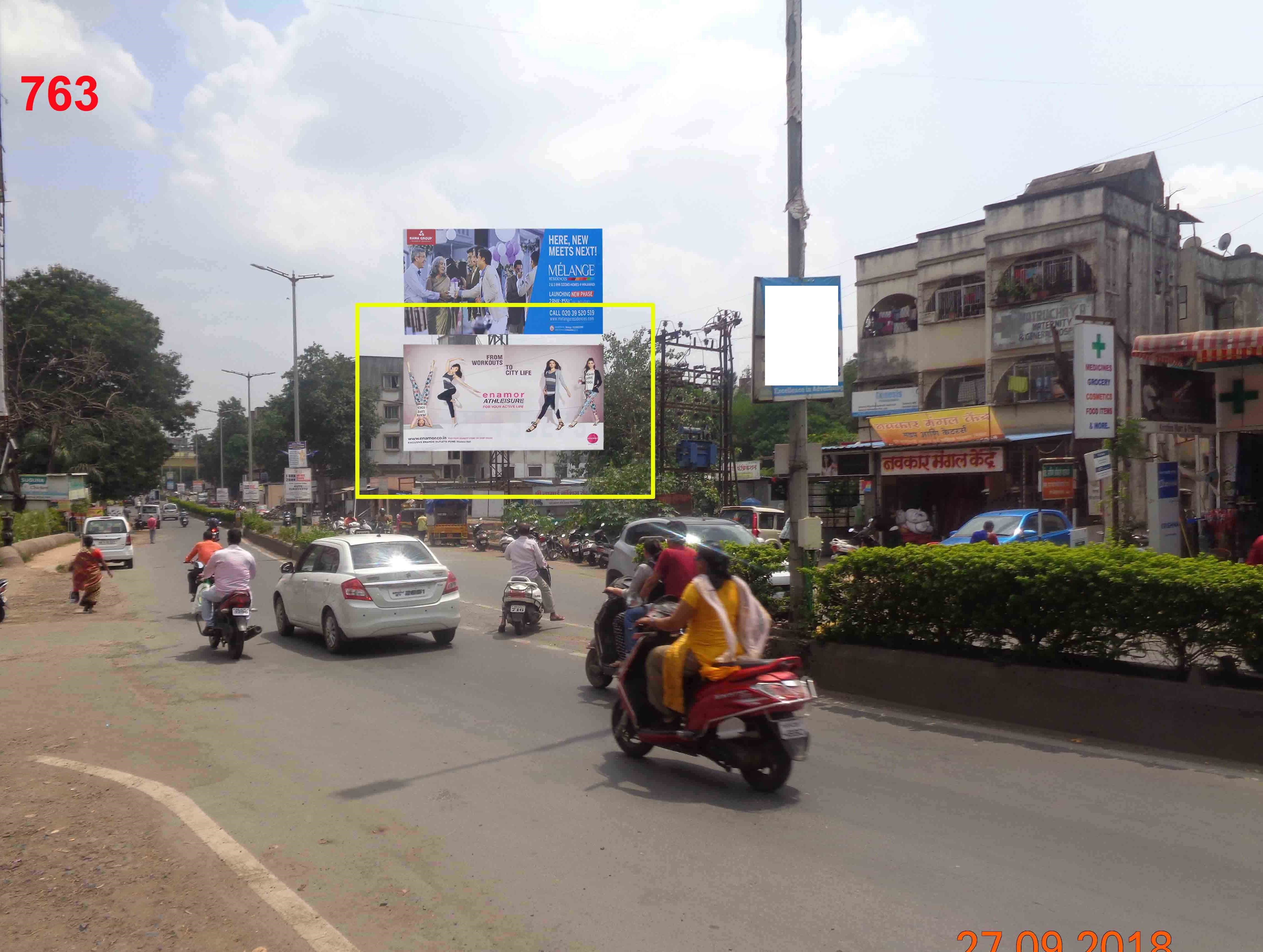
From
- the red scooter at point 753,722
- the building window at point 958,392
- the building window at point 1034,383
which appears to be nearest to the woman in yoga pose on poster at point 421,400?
the building window at point 958,392

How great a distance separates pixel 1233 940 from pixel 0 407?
19741mm

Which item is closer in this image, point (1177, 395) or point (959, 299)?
point (1177, 395)

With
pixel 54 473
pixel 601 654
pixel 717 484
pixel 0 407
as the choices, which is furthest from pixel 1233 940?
pixel 54 473

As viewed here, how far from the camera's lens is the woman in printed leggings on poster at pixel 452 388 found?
29.4 metres

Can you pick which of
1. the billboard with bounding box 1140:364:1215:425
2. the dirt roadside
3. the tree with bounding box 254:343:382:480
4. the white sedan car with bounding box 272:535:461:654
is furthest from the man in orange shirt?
the tree with bounding box 254:343:382:480

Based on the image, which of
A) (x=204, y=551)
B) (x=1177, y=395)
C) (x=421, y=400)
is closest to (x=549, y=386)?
(x=421, y=400)

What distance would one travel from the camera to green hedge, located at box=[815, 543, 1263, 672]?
654 cm

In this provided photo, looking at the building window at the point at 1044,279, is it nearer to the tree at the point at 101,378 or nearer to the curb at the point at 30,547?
the curb at the point at 30,547

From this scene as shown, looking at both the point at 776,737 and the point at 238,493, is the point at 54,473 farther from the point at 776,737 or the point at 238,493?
the point at 238,493

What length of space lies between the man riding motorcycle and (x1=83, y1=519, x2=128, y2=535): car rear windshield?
21.2 m

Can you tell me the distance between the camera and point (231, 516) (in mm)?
61969

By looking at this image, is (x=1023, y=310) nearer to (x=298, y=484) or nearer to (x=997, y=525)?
(x=997, y=525)

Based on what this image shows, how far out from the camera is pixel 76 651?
41.2 feet

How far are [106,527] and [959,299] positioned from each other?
27779 mm
